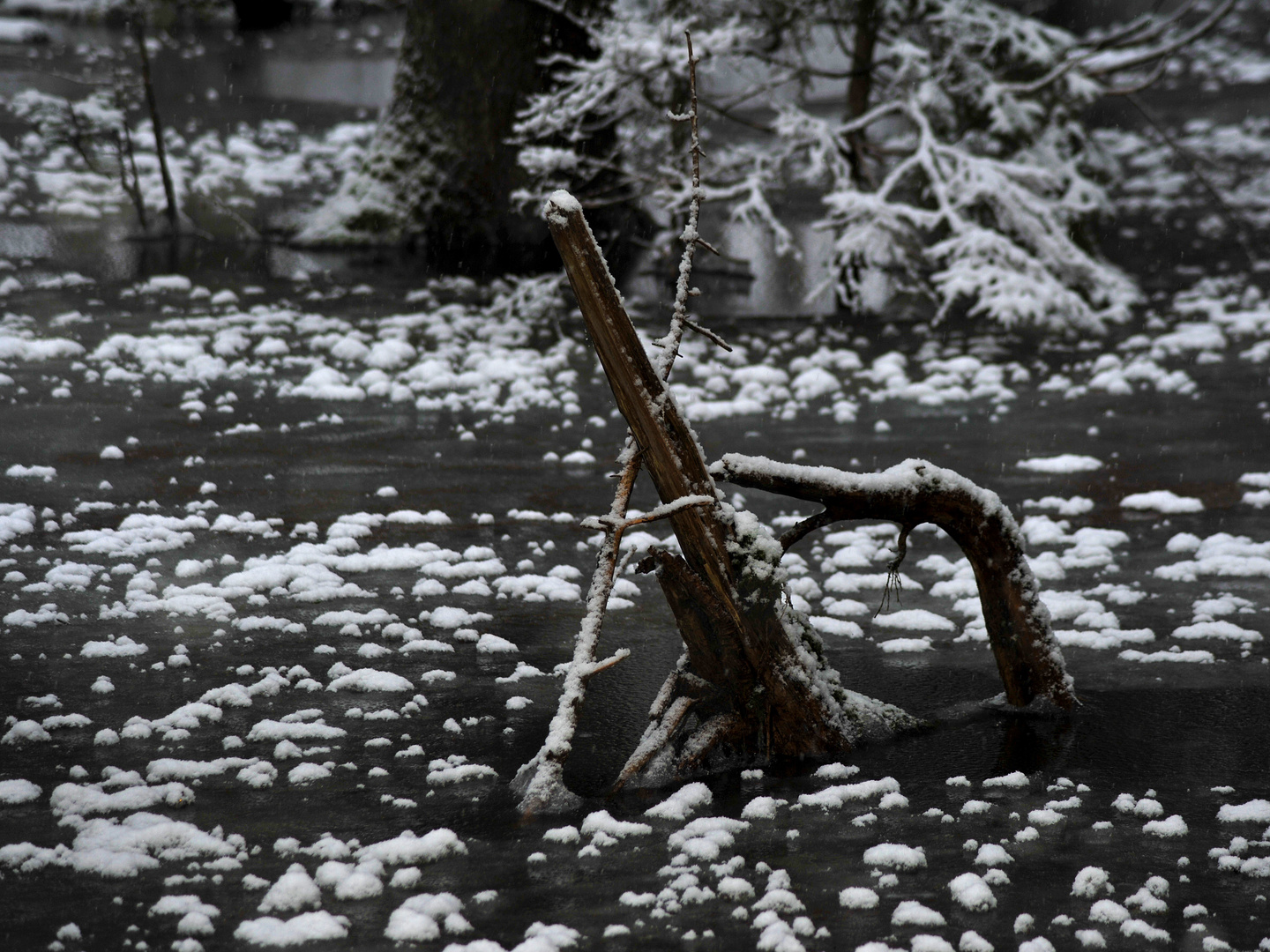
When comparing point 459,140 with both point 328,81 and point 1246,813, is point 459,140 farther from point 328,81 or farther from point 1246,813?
point 1246,813

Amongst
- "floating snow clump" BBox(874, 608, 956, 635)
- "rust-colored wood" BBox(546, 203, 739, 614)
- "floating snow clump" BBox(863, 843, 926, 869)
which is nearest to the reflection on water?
"floating snow clump" BBox(874, 608, 956, 635)

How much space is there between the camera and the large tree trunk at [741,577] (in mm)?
3443

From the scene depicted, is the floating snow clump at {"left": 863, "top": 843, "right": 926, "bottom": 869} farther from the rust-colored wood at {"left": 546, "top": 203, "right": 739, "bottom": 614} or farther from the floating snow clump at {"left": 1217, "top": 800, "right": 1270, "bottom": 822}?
the floating snow clump at {"left": 1217, "top": 800, "right": 1270, "bottom": 822}

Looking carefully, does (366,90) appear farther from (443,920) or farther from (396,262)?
(443,920)

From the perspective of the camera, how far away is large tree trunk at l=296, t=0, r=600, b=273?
11.7 metres

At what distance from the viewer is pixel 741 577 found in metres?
3.62

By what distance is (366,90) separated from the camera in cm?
1925

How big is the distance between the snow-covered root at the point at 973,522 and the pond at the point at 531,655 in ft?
0.59

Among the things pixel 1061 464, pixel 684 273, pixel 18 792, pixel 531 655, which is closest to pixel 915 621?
pixel 531 655

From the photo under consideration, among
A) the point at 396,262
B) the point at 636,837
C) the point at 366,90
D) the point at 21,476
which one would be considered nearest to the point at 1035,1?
the point at 366,90

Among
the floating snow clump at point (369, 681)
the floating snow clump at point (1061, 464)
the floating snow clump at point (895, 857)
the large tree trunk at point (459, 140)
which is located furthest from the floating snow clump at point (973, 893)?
the large tree trunk at point (459, 140)

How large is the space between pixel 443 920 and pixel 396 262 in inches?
388

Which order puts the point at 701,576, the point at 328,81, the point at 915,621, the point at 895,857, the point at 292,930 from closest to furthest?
1. the point at 292,930
2. the point at 895,857
3. the point at 701,576
4. the point at 915,621
5. the point at 328,81

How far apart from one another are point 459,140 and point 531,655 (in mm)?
8472
